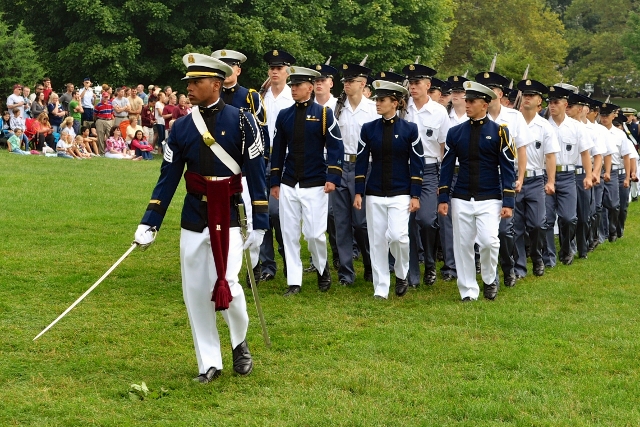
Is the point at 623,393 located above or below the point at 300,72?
below

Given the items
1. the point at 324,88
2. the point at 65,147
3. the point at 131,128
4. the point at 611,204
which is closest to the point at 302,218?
the point at 324,88

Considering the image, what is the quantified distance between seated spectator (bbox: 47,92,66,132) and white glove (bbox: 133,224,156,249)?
67.3 feet

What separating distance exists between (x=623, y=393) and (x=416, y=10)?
146 ft

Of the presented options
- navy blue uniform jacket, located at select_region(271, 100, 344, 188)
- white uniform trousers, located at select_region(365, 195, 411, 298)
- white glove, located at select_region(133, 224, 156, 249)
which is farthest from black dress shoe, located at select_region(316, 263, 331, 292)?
white glove, located at select_region(133, 224, 156, 249)

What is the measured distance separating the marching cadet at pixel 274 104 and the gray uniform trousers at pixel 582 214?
5091mm

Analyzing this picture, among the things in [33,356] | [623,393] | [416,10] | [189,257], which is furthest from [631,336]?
[416,10]

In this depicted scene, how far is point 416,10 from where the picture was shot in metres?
50.8

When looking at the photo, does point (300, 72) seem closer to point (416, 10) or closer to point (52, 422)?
point (52, 422)

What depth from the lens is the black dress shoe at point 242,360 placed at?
8297mm

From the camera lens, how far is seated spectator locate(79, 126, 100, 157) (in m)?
28.3

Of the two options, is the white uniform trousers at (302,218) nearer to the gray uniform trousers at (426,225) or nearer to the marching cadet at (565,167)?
the gray uniform trousers at (426,225)

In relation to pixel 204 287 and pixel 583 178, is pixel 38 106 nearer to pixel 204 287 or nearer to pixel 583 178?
pixel 583 178

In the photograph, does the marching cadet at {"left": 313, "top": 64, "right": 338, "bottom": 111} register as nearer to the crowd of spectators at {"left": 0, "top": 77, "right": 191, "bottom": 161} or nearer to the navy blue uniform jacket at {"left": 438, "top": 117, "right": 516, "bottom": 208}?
the navy blue uniform jacket at {"left": 438, "top": 117, "right": 516, "bottom": 208}

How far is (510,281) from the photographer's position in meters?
13.0
